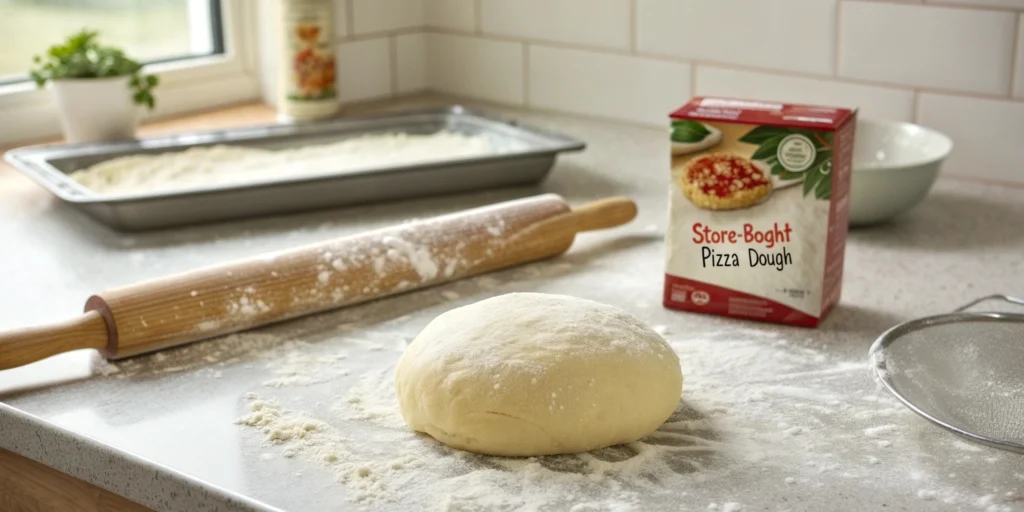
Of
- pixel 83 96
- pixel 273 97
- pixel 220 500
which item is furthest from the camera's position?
pixel 273 97

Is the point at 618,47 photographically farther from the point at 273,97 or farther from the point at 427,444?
the point at 427,444

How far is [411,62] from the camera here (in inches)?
75.2

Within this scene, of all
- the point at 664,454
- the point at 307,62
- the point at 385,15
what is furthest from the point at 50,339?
the point at 385,15

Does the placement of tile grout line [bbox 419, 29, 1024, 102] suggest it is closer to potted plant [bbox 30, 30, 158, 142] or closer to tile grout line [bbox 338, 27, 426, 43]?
tile grout line [bbox 338, 27, 426, 43]

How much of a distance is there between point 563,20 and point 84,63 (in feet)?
2.24

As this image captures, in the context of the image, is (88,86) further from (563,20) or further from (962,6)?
(962,6)

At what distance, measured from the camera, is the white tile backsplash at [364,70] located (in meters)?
1.82

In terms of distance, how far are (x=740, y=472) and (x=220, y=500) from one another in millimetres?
328

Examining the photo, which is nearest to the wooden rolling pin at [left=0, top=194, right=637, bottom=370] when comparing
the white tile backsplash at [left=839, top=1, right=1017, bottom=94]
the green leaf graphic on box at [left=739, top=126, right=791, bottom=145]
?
the green leaf graphic on box at [left=739, top=126, right=791, bottom=145]

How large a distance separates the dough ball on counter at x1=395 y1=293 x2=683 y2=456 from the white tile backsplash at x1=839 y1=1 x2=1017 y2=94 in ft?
2.46

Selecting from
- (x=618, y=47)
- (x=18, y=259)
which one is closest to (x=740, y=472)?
(x=18, y=259)

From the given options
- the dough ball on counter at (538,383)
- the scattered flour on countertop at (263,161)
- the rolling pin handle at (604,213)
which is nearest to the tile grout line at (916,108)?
the rolling pin handle at (604,213)

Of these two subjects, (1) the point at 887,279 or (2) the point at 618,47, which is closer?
(1) the point at 887,279

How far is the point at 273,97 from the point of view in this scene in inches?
71.1
